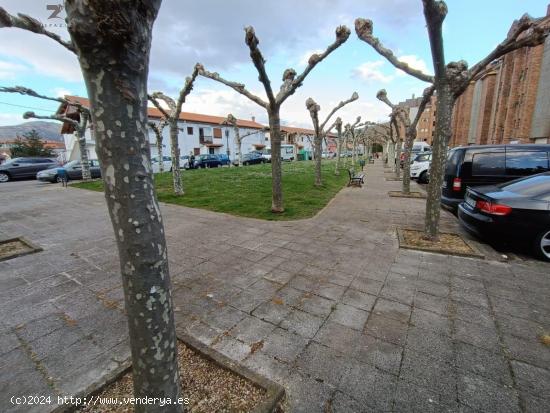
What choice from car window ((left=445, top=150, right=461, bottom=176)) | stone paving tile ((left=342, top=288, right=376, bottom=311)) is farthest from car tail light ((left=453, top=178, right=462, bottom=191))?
stone paving tile ((left=342, top=288, right=376, bottom=311))

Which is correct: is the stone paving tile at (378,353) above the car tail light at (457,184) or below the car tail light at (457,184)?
below

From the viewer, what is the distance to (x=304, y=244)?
4969mm

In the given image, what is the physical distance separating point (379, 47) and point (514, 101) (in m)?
26.3

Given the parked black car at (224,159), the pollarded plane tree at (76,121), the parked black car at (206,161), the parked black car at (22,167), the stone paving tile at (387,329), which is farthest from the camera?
the parked black car at (224,159)

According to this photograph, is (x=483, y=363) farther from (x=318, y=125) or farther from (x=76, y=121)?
(x=76, y=121)

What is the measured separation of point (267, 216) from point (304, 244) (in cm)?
215

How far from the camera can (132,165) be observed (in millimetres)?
1230

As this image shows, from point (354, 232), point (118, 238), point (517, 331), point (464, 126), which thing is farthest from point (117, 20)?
point (464, 126)

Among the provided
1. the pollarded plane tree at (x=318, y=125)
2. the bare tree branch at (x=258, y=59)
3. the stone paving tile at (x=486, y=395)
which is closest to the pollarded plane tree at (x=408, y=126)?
the pollarded plane tree at (x=318, y=125)

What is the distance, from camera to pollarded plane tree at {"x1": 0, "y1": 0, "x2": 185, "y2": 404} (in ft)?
3.46

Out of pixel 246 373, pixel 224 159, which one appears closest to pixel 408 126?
pixel 246 373

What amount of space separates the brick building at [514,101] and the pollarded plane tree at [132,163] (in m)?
19.4

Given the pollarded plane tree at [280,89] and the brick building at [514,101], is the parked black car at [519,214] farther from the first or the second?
the brick building at [514,101]

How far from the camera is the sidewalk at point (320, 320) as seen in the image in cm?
196
